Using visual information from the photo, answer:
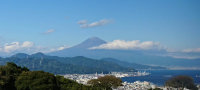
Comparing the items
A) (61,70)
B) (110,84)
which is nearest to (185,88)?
(110,84)

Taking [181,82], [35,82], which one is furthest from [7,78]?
[181,82]

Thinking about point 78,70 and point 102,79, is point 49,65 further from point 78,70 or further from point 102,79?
point 102,79

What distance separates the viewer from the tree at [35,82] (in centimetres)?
2317

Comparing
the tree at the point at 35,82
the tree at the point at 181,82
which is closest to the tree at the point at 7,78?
the tree at the point at 35,82

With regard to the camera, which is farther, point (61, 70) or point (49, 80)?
point (61, 70)

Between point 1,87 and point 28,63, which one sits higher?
point 28,63

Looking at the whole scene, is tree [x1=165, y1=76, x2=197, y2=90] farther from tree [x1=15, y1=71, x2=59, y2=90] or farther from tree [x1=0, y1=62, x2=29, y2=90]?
tree [x1=0, y1=62, x2=29, y2=90]

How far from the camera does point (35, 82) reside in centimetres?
2325

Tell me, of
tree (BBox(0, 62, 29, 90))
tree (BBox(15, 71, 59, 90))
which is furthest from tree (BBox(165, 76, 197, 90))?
tree (BBox(0, 62, 29, 90))

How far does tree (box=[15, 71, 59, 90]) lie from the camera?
2317 cm

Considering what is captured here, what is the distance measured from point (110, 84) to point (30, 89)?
15.3 m

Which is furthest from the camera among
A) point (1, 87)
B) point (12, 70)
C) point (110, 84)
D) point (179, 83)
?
point (179, 83)

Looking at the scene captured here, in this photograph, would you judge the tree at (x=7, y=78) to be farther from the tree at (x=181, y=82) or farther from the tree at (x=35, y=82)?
the tree at (x=181, y=82)

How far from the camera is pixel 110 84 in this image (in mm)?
36875
